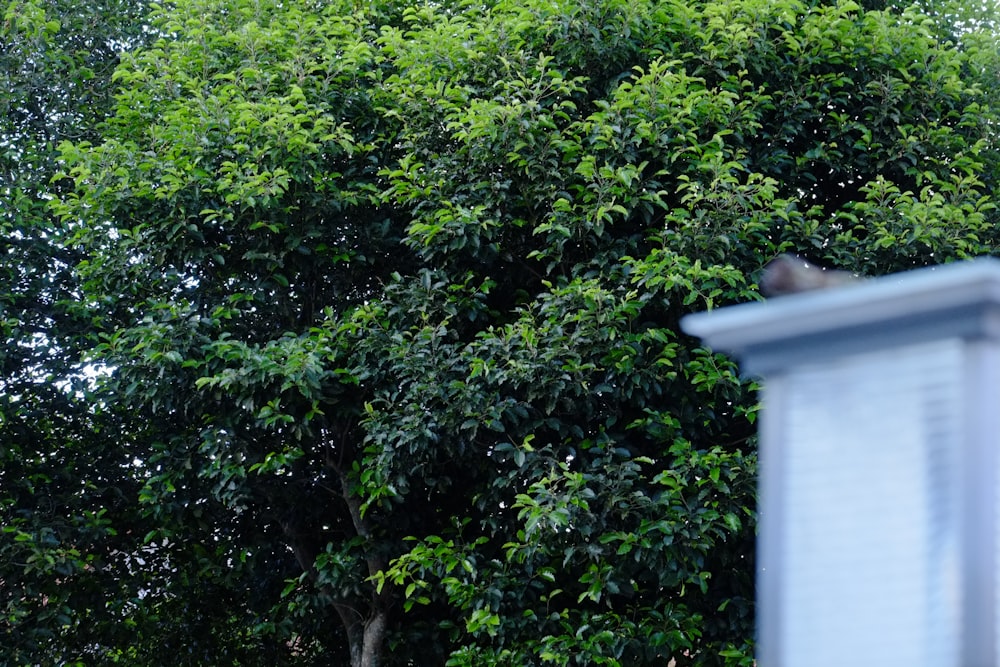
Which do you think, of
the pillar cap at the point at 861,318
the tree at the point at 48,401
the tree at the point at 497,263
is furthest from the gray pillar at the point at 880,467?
the tree at the point at 48,401

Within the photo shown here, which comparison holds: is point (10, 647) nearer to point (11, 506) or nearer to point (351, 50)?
point (11, 506)

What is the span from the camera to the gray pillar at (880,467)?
7.27 ft

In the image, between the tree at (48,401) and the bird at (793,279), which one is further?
the tree at (48,401)

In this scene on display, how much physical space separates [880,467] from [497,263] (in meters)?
6.35

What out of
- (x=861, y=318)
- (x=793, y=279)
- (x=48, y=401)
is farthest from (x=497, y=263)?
(x=861, y=318)

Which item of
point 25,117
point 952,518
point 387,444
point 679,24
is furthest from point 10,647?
point 952,518

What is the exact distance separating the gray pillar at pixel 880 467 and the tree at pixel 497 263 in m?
4.29

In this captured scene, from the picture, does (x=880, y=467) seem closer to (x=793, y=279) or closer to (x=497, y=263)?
(x=793, y=279)

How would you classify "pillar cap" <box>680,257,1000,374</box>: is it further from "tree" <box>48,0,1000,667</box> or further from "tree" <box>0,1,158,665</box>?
"tree" <box>0,1,158,665</box>

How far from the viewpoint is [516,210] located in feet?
27.0

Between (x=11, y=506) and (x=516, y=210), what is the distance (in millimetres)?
4497

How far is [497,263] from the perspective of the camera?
860 cm

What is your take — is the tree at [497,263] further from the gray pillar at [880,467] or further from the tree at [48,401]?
the gray pillar at [880,467]

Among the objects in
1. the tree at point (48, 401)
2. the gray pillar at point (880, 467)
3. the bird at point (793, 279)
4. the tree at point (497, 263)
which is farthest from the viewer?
the tree at point (48, 401)
